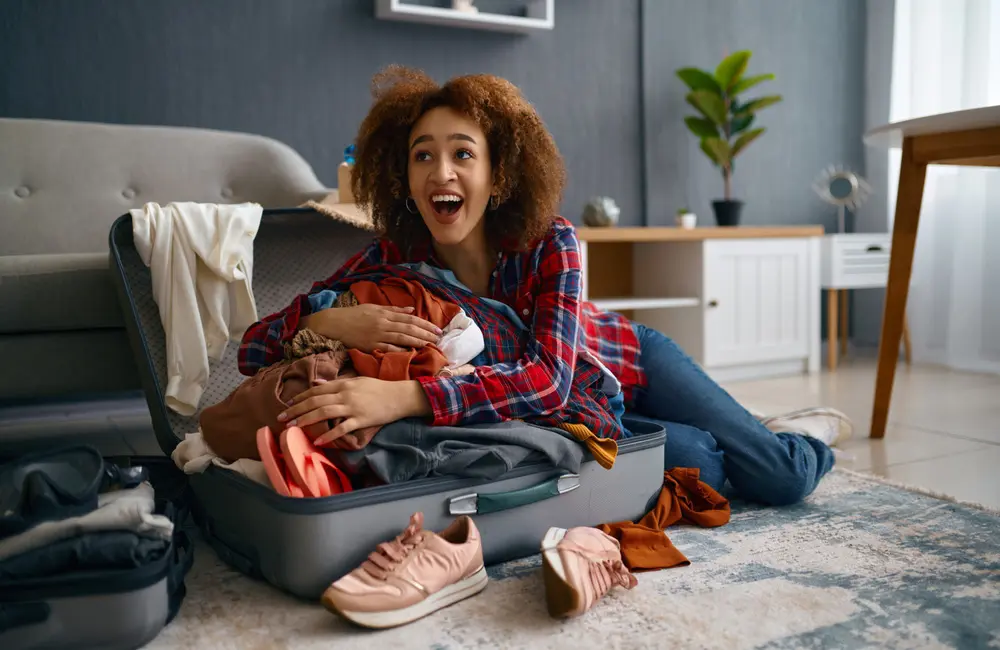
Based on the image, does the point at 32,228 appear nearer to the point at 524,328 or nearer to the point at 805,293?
the point at 524,328

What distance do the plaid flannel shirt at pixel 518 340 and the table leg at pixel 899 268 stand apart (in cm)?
106

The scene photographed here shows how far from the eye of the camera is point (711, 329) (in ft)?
11.1

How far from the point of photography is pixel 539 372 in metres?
1.41

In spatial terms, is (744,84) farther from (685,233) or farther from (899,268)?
(899,268)

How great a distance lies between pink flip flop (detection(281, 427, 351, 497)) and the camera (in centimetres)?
121

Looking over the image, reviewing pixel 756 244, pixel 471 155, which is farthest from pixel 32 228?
pixel 756 244

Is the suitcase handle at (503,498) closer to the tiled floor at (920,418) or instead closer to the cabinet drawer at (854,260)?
the tiled floor at (920,418)

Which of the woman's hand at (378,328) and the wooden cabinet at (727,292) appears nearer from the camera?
the woman's hand at (378,328)

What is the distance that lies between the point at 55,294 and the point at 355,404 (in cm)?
106

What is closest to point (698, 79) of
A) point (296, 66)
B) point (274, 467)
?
point (296, 66)

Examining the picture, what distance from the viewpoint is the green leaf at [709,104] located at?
3.62 metres

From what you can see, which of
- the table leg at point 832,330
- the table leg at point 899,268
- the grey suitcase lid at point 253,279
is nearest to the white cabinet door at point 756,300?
the table leg at point 832,330

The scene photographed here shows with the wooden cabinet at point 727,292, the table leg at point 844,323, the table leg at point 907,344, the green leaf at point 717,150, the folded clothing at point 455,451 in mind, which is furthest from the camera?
the table leg at point 844,323

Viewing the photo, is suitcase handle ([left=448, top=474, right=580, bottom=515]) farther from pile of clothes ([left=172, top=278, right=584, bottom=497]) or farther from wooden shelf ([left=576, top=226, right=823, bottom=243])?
wooden shelf ([left=576, top=226, right=823, bottom=243])
